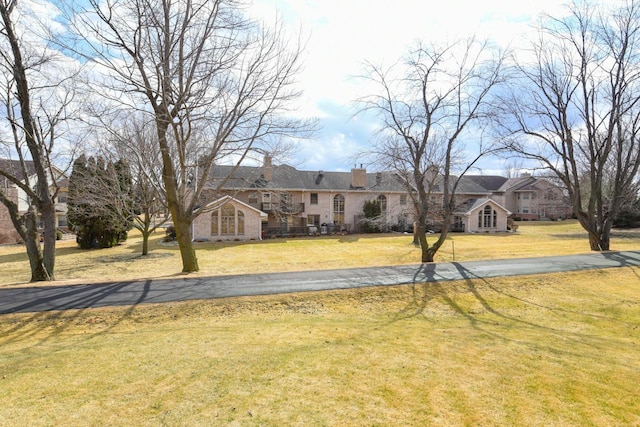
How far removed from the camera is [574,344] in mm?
7316

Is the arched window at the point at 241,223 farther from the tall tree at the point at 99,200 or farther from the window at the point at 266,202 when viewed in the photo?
the tall tree at the point at 99,200

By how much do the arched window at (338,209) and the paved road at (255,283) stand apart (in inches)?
942

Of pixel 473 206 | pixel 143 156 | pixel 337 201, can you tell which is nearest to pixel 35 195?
pixel 143 156

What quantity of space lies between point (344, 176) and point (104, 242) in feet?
84.4

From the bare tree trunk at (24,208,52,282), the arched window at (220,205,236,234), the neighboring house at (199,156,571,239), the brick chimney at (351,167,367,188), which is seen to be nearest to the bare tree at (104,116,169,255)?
the bare tree trunk at (24,208,52,282)

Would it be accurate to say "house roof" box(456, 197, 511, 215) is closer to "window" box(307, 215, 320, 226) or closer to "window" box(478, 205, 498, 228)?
"window" box(478, 205, 498, 228)

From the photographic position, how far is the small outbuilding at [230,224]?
3219 centimetres

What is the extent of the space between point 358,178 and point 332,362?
36025mm

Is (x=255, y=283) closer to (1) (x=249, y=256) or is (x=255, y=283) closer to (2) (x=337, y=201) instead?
(1) (x=249, y=256)

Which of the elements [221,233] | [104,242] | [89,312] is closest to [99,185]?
[104,242]

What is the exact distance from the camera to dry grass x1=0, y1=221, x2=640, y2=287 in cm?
1728

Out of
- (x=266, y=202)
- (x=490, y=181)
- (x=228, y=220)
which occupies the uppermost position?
(x=490, y=181)

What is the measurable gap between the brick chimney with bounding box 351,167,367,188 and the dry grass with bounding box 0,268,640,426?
102 ft

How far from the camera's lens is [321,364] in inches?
228
